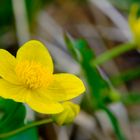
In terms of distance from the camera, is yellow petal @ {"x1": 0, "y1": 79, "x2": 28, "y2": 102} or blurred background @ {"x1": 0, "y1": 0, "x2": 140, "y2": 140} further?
blurred background @ {"x1": 0, "y1": 0, "x2": 140, "y2": 140}

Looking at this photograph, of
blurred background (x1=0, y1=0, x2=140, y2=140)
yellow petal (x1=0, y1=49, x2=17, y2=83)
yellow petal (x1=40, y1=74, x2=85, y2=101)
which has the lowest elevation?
blurred background (x1=0, y1=0, x2=140, y2=140)

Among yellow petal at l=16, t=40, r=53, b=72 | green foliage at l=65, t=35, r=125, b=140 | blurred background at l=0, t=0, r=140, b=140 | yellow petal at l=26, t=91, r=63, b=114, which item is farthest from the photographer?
blurred background at l=0, t=0, r=140, b=140

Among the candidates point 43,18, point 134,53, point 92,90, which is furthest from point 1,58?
point 134,53

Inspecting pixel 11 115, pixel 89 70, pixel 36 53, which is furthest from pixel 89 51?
pixel 11 115

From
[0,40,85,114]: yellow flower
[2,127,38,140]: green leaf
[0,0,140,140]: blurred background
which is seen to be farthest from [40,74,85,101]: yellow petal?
[0,0,140,140]: blurred background

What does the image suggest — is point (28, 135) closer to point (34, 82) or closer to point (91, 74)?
point (34, 82)

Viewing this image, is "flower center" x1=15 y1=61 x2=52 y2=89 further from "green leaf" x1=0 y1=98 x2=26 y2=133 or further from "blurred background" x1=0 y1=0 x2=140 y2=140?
"blurred background" x1=0 y1=0 x2=140 y2=140
